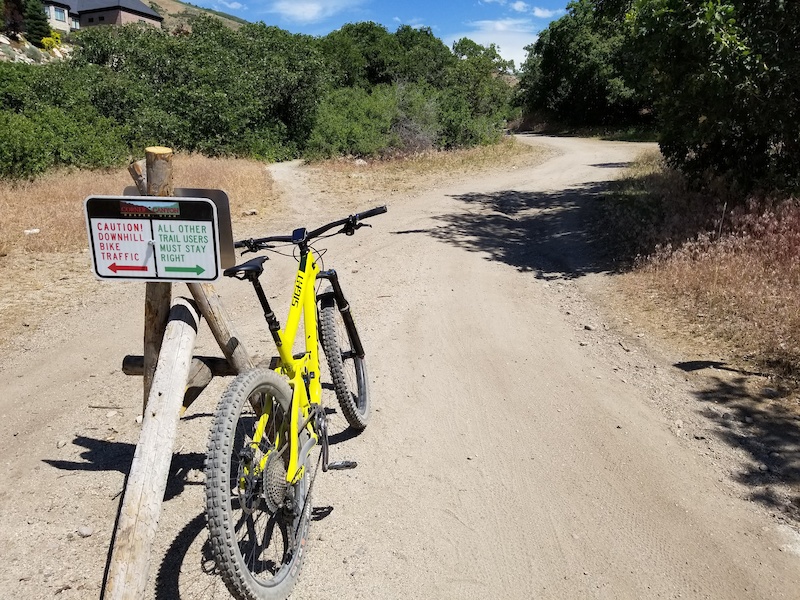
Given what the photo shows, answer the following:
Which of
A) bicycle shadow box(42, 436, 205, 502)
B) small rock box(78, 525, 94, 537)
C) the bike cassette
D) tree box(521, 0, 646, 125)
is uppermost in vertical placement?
tree box(521, 0, 646, 125)

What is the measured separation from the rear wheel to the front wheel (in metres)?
0.79

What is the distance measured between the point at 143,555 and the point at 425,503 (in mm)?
1765

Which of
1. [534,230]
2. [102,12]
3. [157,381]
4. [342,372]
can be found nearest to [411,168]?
[534,230]

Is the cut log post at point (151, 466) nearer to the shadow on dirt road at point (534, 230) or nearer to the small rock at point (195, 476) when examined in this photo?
the small rock at point (195, 476)

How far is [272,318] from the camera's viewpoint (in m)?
3.33

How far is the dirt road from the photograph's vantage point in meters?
3.09

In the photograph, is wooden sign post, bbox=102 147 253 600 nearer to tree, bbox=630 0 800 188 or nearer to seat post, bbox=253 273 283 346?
seat post, bbox=253 273 283 346

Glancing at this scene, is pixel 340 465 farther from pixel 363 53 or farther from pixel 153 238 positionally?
pixel 363 53

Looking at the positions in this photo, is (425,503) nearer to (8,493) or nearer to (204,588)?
(204,588)

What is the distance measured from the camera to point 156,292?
288 cm

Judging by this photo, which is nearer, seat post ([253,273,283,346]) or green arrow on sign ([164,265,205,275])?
green arrow on sign ([164,265,205,275])

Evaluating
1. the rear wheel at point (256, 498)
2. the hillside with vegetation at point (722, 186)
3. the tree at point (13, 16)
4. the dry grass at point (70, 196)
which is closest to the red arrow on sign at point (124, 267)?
the rear wheel at point (256, 498)

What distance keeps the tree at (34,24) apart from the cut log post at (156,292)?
58.5 meters

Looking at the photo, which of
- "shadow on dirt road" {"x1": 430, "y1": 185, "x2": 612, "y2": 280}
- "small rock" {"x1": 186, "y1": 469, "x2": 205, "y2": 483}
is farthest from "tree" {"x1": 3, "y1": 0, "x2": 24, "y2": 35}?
"small rock" {"x1": 186, "y1": 469, "x2": 205, "y2": 483}
